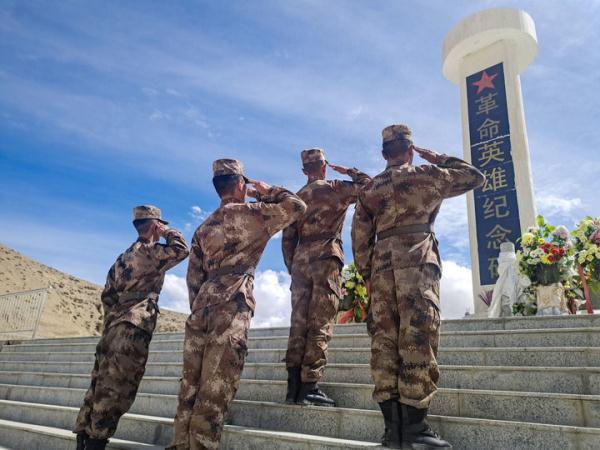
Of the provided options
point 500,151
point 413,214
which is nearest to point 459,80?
point 500,151

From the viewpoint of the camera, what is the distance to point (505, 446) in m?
2.57

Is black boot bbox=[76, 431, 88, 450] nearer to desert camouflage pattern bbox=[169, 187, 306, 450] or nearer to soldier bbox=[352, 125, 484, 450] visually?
desert camouflage pattern bbox=[169, 187, 306, 450]

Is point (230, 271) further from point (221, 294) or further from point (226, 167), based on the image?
point (226, 167)

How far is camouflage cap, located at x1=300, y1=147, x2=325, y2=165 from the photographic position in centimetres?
428

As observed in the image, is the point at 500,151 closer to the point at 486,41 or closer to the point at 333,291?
the point at 486,41

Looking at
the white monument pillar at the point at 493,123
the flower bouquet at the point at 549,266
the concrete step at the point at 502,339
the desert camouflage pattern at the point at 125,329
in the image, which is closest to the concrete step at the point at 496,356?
the concrete step at the point at 502,339

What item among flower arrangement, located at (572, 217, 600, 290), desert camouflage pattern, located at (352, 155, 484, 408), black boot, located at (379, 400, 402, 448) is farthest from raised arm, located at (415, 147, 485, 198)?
flower arrangement, located at (572, 217, 600, 290)

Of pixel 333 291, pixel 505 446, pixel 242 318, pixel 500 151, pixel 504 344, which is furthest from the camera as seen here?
pixel 500 151

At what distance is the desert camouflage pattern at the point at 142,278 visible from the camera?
12.6ft

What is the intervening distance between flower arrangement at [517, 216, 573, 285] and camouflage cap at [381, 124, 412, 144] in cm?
435

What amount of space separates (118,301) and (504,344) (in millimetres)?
3770

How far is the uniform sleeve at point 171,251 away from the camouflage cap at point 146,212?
33 cm

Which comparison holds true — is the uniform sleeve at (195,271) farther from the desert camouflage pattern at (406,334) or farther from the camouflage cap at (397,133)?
the camouflage cap at (397,133)

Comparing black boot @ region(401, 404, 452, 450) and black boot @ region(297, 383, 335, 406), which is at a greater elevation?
black boot @ region(297, 383, 335, 406)
